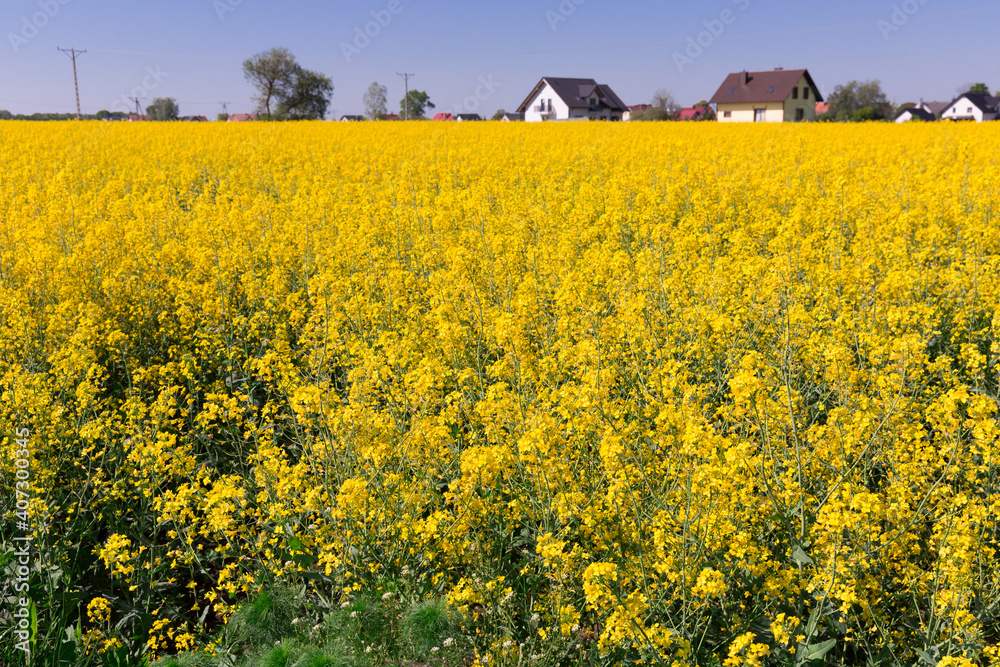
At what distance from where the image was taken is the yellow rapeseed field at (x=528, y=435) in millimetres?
2521

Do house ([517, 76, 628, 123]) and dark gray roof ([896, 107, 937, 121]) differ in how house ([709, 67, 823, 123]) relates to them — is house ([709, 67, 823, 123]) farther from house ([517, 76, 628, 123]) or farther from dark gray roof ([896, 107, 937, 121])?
dark gray roof ([896, 107, 937, 121])

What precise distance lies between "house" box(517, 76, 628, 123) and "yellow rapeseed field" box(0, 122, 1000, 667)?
62.7 metres

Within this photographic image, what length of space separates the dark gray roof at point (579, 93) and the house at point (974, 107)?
49235 mm

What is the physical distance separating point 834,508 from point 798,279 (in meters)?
4.18

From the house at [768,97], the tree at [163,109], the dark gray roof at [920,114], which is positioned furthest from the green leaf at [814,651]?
the dark gray roof at [920,114]

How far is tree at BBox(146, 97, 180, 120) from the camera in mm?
70994

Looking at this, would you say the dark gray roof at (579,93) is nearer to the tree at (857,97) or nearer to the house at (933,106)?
the tree at (857,97)

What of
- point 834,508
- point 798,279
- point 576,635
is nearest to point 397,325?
point 576,635

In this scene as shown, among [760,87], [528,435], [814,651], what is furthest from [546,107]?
[814,651]

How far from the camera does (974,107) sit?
84.8 metres

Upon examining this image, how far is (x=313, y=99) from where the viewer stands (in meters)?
60.6

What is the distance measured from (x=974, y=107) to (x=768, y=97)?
5243 centimetres

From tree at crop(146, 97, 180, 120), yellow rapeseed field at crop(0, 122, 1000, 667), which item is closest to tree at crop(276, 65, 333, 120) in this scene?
tree at crop(146, 97, 180, 120)

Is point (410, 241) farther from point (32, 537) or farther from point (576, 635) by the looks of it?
point (576, 635)
